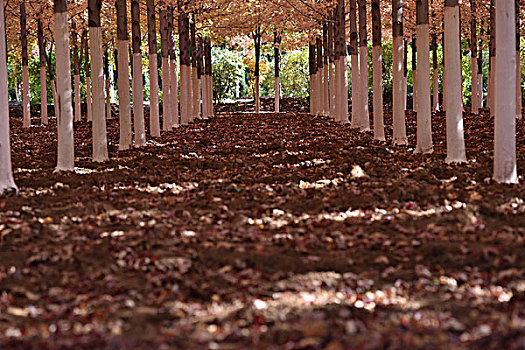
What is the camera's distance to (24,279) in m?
4.79

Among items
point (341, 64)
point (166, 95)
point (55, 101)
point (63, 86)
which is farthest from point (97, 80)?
point (55, 101)

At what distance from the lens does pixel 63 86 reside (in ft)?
33.9

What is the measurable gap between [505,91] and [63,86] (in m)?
6.87

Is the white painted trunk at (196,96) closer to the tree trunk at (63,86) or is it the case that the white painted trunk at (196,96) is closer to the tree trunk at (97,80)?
the tree trunk at (97,80)

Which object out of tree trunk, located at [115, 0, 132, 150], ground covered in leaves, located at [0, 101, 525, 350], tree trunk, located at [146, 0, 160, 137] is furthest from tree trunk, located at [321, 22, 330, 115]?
ground covered in leaves, located at [0, 101, 525, 350]

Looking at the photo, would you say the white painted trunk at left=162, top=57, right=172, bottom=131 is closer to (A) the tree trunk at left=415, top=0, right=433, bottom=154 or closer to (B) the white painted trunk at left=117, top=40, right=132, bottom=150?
(B) the white painted trunk at left=117, top=40, right=132, bottom=150

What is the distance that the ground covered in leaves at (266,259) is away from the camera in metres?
3.73

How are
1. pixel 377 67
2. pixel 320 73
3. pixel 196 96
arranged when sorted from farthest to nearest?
1. pixel 320 73
2. pixel 196 96
3. pixel 377 67

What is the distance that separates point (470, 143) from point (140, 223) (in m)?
8.53

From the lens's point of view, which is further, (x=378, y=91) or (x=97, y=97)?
(x=378, y=91)

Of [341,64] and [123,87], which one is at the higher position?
[341,64]

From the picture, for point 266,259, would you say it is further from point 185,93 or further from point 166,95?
point 185,93

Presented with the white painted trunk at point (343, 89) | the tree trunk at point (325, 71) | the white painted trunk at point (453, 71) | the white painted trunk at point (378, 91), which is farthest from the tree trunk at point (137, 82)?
the tree trunk at point (325, 71)

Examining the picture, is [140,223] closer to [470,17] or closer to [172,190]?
[172,190]
